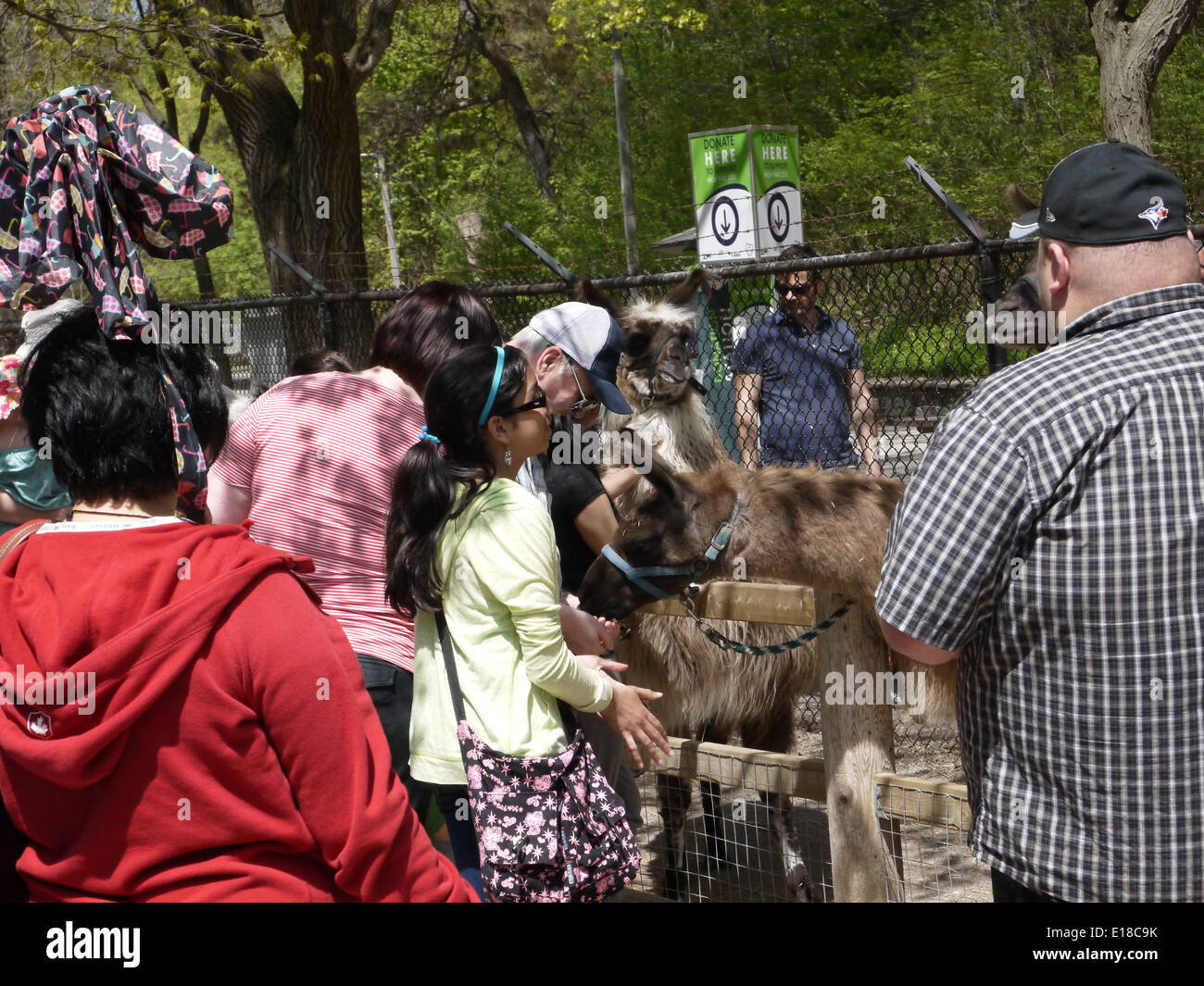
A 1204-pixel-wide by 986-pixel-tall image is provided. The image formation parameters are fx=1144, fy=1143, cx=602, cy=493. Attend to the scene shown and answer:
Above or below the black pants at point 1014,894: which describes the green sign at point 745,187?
above

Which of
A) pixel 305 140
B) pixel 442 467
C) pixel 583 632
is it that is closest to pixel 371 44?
pixel 305 140

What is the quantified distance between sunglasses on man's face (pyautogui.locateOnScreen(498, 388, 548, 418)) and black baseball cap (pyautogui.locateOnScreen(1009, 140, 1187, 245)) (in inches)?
45.3

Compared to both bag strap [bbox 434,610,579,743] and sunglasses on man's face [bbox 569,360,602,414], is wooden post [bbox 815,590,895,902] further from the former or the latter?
bag strap [bbox 434,610,579,743]

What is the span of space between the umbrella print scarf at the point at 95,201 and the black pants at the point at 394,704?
848 mm

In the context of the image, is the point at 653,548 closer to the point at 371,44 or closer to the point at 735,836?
the point at 735,836

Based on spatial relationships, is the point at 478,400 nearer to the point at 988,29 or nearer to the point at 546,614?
the point at 546,614

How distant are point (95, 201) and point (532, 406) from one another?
991 mm

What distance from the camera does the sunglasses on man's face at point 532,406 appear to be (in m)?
2.58

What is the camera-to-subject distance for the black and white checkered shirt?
6.03 ft

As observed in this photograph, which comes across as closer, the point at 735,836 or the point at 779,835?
the point at 779,835

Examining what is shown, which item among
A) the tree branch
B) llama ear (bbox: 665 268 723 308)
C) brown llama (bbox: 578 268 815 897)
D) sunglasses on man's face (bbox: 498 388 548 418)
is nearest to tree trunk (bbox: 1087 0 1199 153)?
llama ear (bbox: 665 268 723 308)

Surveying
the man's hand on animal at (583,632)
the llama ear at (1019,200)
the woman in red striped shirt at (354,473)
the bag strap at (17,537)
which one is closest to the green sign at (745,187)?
the llama ear at (1019,200)

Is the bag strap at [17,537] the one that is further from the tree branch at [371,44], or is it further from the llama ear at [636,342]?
the tree branch at [371,44]

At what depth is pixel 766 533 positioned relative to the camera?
12.3 feet
